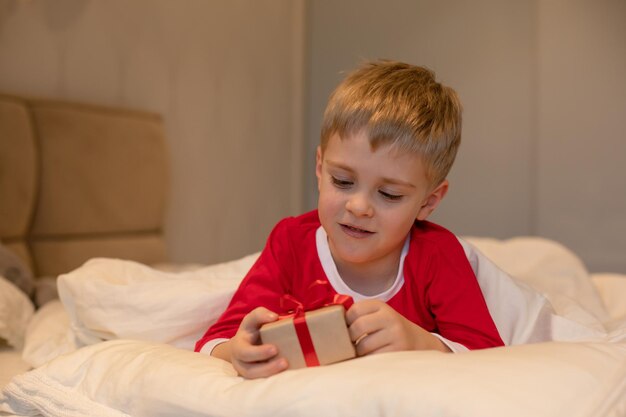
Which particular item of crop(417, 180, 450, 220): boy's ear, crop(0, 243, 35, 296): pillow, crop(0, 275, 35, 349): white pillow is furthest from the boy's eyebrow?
crop(0, 243, 35, 296): pillow

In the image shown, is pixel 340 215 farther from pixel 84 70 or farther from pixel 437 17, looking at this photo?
pixel 437 17

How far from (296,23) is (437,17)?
80 centimetres

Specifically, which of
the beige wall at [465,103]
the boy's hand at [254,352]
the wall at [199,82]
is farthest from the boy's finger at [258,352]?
the beige wall at [465,103]

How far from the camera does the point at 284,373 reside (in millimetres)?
824

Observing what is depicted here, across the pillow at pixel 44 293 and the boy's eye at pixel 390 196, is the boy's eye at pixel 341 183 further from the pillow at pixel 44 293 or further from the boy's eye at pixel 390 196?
the pillow at pixel 44 293

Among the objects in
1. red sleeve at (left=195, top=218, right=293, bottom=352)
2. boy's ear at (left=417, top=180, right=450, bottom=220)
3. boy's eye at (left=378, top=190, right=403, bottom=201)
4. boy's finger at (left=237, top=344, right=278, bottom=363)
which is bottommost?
red sleeve at (left=195, top=218, right=293, bottom=352)

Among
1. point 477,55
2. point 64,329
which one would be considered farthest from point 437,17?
point 64,329

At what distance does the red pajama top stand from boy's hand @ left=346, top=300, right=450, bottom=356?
214 millimetres

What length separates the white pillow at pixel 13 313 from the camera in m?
1.49

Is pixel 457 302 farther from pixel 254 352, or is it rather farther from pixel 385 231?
pixel 254 352

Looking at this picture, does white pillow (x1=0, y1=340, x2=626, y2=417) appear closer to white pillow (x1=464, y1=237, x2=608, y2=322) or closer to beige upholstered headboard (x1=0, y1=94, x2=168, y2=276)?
white pillow (x1=464, y1=237, x2=608, y2=322)

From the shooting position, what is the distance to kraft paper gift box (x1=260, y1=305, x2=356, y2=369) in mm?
863

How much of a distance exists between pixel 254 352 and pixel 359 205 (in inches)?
11.6

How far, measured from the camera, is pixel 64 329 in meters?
1.46
